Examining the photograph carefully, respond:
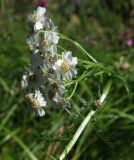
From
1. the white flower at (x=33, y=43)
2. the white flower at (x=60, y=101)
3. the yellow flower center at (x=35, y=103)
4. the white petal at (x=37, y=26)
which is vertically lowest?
the white flower at (x=60, y=101)

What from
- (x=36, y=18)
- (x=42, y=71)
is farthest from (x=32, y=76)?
(x=36, y=18)

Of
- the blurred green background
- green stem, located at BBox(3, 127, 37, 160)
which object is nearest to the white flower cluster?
the blurred green background

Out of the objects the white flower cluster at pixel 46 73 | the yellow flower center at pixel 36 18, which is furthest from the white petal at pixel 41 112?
the yellow flower center at pixel 36 18

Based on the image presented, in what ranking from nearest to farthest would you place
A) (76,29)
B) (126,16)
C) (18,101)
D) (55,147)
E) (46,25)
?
(46,25) → (55,147) → (18,101) → (76,29) → (126,16)

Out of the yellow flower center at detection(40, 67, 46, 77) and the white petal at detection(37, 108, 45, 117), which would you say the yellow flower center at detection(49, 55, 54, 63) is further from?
the white petal at detection(37, 108, 45, 117)

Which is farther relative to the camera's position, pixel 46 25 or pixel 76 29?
pixel 76 29

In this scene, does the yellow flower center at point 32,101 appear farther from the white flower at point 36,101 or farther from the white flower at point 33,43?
the white flower at point 33,43

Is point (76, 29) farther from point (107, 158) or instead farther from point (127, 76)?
point (107, 158)

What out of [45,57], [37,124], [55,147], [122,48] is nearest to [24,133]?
[37,124]
